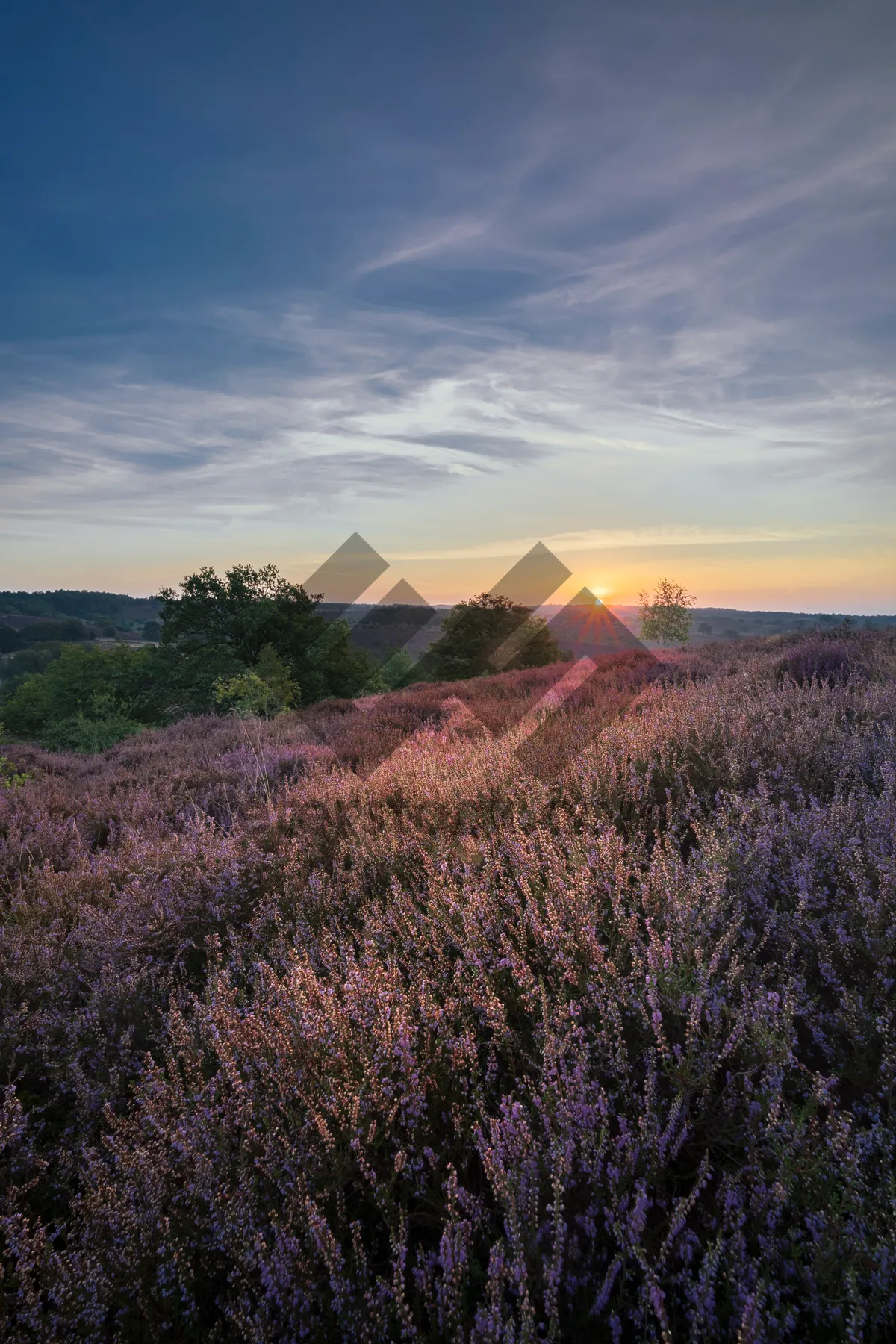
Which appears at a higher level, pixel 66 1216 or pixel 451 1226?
pixel 451 1226

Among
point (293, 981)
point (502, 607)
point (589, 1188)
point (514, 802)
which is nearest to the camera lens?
point (589, 1188)

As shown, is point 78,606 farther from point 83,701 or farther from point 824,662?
point 824,662

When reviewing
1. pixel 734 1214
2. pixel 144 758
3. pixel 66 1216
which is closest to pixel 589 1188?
pixel 734 1214

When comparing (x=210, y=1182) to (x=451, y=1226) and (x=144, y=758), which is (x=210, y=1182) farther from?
(x=144, y=758)

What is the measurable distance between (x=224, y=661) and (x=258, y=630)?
4016mm

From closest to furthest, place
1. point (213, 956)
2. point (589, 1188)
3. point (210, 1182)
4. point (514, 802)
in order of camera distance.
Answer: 1. point (589, 1188)
2. point (210, 1182)
3. point (213, 956)
4. point (514, 802)

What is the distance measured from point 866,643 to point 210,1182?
11.2 m

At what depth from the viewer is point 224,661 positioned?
2591 cm

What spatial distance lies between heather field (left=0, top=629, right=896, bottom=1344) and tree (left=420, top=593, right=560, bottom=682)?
3264 cm

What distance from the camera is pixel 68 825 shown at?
557 centimetres

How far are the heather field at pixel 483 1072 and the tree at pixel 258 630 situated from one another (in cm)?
2292
